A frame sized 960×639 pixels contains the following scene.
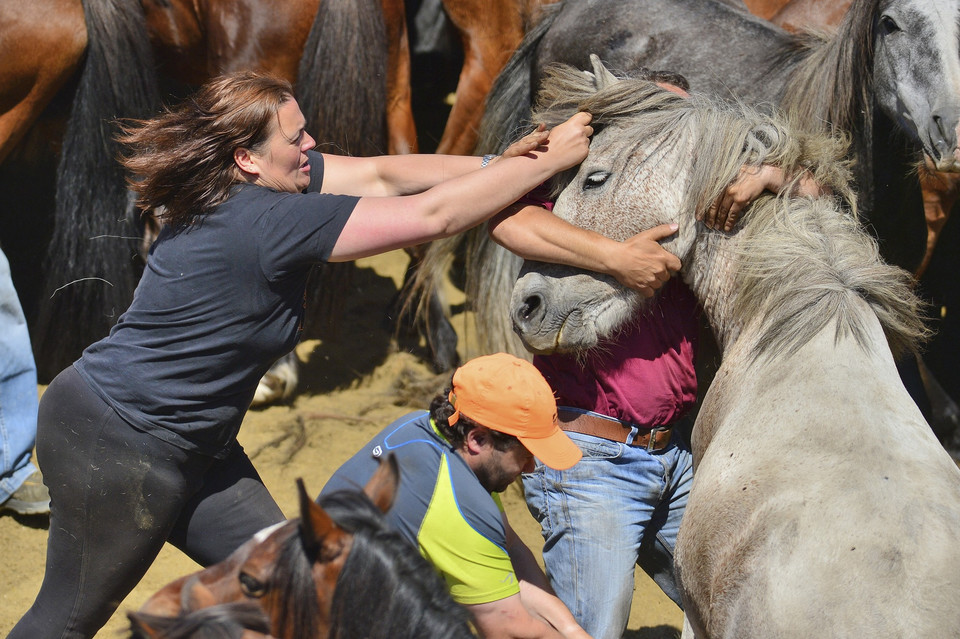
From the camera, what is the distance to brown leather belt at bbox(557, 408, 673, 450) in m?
2.35

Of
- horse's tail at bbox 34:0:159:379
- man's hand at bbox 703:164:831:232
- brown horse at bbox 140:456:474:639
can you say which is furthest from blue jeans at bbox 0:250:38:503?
man's hand at bbox 703:164:831:232

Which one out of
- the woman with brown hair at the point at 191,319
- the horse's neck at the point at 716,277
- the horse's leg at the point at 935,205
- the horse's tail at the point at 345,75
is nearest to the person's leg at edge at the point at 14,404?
the horse's tail at the point at 345,75

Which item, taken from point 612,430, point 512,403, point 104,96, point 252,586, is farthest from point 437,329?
point 252,586

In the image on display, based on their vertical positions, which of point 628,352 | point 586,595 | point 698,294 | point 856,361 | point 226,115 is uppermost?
point 226,115

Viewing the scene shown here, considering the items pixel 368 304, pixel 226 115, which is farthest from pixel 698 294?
pixel 368 304

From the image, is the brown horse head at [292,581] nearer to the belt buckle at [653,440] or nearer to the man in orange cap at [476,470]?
the man in orange cap at [476,470]

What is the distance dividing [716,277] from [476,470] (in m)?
0.83

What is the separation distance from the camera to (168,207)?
6.82 ft

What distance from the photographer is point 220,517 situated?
7.40ft

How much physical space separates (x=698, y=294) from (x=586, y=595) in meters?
0.86

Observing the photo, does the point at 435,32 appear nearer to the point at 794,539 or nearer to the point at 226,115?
the point at 226,115

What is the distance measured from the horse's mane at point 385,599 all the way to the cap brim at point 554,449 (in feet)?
2.09

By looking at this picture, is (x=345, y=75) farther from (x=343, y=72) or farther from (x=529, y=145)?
(x=529, y=145)

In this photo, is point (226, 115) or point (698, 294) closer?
point (226, 115)
